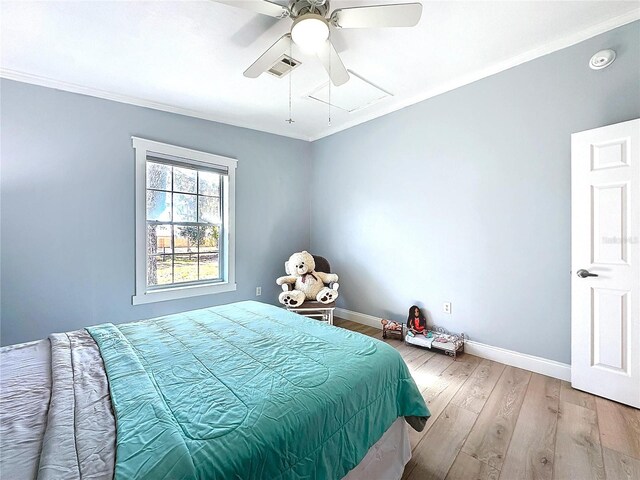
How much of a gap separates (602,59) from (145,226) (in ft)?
13.6

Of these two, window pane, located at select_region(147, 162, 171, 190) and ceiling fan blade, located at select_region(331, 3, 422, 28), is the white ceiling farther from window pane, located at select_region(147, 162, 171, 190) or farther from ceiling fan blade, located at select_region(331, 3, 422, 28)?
window pane, located at select_region(147, 162, 171, 190)

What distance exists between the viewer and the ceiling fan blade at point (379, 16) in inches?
57.1

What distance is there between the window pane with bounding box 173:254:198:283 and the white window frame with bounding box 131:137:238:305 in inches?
4.5

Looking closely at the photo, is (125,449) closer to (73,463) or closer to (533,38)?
(73,463)

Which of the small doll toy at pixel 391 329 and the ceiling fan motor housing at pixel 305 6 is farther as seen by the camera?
the small doll toy at pixel 391 329

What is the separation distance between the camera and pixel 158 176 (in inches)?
124

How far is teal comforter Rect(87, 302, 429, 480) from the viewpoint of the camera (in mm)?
771

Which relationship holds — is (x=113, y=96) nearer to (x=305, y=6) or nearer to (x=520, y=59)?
(x=305, y=6)

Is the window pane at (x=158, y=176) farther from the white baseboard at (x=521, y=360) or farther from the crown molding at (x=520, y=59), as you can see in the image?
the white baseboard at (x=521, y=360)

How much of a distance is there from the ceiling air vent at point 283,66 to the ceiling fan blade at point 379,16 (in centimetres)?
77

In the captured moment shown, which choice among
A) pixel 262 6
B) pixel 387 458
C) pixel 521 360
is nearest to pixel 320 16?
pixel 262 6

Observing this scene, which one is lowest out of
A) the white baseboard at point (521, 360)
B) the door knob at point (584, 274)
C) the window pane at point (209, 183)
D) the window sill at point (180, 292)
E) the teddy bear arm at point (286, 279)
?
the white baseboard at point (521, 360)

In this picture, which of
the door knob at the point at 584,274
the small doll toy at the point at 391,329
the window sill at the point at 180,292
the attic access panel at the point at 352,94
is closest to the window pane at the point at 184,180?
the window sill at the point at 180,292

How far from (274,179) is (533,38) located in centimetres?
300
